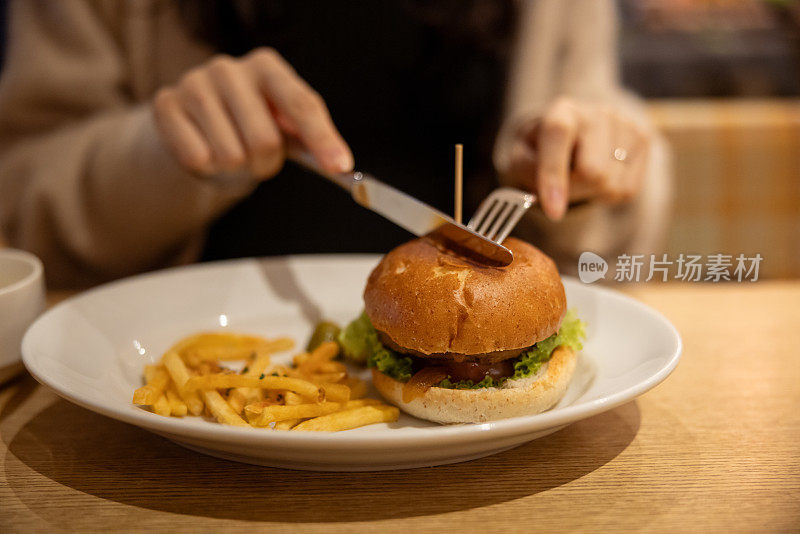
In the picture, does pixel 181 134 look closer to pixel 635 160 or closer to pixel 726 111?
pixel 635 160

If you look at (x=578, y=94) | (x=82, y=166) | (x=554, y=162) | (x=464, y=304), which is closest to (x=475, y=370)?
(x=464, y=304)

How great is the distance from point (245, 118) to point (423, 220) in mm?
654

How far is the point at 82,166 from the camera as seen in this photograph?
2545 millimetres

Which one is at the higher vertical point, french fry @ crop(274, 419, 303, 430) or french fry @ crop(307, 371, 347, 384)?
french fry @ crop(274, 419, 303, 430)

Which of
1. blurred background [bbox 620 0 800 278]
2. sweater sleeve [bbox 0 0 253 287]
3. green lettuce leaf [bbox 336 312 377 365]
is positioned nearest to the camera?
green lettuce leaf [bbox 336 312 377 365]

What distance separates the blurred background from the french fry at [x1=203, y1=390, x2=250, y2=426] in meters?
3.28

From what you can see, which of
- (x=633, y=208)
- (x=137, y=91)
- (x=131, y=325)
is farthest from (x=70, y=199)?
(x=633, y=208)

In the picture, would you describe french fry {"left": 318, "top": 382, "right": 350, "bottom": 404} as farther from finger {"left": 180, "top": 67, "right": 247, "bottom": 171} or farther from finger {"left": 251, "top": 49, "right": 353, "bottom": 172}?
finger {"left": 180, "top": 67, "right": 247, "bottom": 171}

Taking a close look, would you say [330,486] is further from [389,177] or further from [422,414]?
[389,177]

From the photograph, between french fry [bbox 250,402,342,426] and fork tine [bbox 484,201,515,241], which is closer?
french fry [bbox 250,402,342,426]

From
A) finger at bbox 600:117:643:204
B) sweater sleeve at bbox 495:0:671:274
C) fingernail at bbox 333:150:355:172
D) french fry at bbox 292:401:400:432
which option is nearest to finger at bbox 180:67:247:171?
fingernail at bbox 333:150:355:172

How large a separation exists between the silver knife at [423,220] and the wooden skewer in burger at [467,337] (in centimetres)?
3

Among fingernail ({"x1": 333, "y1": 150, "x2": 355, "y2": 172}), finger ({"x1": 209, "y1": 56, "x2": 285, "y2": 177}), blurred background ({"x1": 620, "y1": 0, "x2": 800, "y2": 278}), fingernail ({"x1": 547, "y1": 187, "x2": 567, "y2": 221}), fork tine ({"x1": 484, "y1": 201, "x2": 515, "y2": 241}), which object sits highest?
finger ({"x1": 209, "y1": 56, "x2": 285, "y2": 177})

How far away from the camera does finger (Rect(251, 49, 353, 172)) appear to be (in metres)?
1.83
